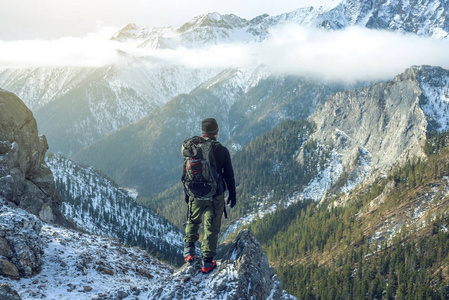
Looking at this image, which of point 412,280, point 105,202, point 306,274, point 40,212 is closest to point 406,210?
point 412,280

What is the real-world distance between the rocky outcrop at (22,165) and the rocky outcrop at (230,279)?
50.9 feet

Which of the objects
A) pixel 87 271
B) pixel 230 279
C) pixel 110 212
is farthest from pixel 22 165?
pixel 110 212

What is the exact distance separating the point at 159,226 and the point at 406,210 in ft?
383

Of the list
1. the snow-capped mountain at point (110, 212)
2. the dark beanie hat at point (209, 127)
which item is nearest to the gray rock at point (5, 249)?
the dark beanie hat at point (209, 127)

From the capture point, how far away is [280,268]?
143 metres

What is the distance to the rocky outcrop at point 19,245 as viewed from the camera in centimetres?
1517

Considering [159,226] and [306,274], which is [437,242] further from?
[159,226]

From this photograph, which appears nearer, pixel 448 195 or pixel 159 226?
pixel 448 195

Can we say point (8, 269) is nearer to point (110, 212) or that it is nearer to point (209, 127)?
point (209, 127)

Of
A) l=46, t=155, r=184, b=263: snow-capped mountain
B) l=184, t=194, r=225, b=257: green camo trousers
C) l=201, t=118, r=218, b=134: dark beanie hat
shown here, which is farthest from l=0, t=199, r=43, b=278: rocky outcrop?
l=46, t=155, r=184, b=263: snow-capped mountain

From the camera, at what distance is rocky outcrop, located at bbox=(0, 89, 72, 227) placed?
26391 millimetres

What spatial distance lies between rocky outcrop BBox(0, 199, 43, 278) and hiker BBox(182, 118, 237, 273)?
25.4 feet

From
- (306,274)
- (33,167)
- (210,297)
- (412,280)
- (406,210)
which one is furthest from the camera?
(406,210)

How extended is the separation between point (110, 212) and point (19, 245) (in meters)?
146
